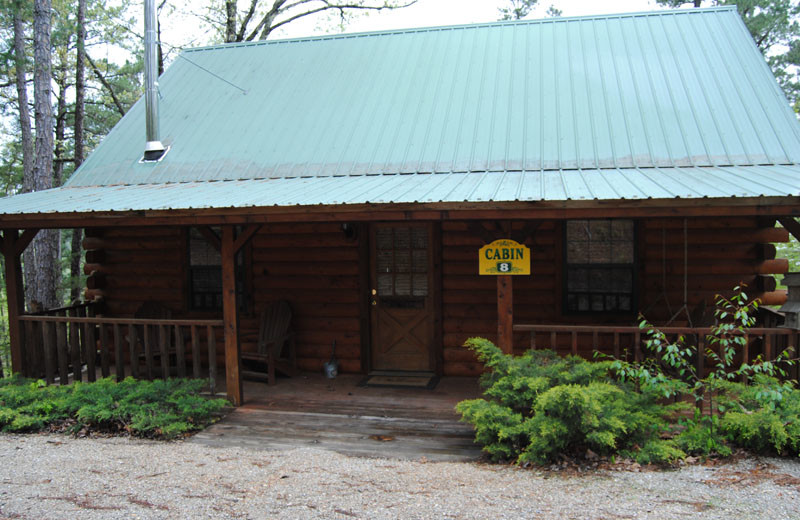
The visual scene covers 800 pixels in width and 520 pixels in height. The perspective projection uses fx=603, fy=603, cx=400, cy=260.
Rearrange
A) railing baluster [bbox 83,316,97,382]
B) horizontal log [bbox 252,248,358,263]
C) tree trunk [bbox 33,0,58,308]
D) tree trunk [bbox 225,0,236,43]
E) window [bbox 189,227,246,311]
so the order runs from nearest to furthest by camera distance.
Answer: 1. railing baluster [bbox 83,316,97,382]
2. horizontal log [bbox 252,248,358,263]
3. window [bbox 189,227,246,311]
4. tree trunk [bbox 33,0,58,308]
5. tree trunk [bbox 225,0,236,43]

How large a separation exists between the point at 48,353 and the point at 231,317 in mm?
2525

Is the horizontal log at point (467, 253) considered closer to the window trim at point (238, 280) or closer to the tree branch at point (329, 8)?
the window trim at point (238, 280)

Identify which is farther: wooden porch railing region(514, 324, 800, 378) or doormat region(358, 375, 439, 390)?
doormat region(358, 375, 439, 390)

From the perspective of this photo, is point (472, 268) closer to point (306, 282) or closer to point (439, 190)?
point (439, 190)

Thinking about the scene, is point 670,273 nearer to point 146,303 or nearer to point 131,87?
point 146,303

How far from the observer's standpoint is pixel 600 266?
24.0ft

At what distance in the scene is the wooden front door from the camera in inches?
309

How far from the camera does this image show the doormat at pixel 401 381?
7.36m

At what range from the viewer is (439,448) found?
17.0ft

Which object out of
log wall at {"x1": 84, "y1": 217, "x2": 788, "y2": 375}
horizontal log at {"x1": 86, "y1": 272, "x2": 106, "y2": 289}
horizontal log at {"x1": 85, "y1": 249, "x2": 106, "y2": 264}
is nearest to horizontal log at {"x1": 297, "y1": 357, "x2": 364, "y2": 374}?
log wall at {"x1": 84, "y1": 217, "x2": 788, "y2": 375}

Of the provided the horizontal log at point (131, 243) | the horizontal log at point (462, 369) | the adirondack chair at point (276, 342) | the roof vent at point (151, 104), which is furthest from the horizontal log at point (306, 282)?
the roof vent at point (151, 104)

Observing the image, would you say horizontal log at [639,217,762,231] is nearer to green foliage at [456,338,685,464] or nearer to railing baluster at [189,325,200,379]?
green foliage at [456,338,685,464]

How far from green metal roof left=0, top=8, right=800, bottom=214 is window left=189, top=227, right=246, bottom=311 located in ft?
3.70

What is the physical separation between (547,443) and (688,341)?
275 cm
